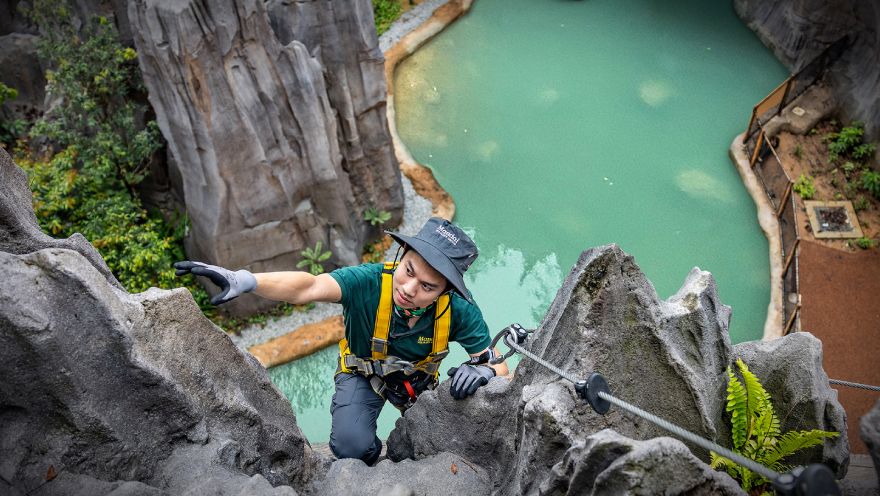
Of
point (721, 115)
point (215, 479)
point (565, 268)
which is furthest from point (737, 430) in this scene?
point (721, 115)

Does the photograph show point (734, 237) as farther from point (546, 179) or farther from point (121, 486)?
point (121, 486)

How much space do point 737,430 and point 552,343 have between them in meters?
1.00

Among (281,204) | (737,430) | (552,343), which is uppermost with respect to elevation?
(552,343)

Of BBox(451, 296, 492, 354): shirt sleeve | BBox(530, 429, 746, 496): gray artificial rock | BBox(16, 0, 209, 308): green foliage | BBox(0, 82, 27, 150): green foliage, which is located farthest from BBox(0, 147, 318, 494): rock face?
BBox(0, 82, 27, 150): green foliage

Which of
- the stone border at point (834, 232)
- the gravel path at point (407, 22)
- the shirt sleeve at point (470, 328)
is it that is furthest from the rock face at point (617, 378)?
the gravel path at point (407, 22)

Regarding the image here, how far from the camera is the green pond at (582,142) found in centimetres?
994

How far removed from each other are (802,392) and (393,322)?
242cm

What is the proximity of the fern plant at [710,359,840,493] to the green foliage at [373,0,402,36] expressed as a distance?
1176 cm

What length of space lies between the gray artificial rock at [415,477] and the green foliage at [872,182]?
9.01m

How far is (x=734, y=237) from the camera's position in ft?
34.7

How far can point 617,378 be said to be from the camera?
12.2 ft

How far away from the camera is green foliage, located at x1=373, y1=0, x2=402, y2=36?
1424 cm

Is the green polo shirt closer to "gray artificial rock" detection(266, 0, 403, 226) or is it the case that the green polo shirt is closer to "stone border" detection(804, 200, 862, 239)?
"gray artificial rock" detection(266, 0, 403, 226)

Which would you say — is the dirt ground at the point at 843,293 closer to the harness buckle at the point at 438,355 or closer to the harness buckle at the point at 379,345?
the harness buckle at the point at 438,355
